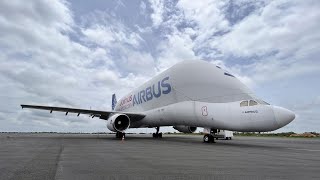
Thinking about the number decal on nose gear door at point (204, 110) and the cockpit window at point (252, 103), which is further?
the number decal on nose gear door at point (204, 110)

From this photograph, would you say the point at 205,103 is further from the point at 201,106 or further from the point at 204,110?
the point at 204,110

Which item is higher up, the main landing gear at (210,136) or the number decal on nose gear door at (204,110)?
the number decal on nose gear door at (204,110)

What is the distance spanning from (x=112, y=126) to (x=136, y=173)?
872 inches

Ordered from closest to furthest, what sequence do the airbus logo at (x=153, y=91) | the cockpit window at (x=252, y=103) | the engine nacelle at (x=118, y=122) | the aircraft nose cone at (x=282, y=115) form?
1. the aircraft nose cone at (x=282, y=115)
2. the cockpit window at (x=252, y=103)
3. the airbus logo at (x=153, y=91)
4. the engine nacelle at (x=118, y=122)

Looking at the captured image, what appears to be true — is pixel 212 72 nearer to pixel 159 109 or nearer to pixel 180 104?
pixel 180 104

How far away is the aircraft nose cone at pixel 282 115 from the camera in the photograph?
55.2 ft

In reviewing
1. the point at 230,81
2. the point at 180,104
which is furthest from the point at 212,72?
the point at 180,104

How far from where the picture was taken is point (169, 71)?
27859 mm

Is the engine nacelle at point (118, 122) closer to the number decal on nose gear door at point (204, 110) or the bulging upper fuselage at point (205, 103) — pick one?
the bulging upper fuselage at point (205, 103)

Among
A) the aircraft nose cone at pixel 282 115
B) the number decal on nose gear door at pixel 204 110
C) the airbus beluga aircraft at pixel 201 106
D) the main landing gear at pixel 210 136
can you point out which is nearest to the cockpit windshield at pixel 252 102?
the airbus beluga aircraft at pixel 201 106

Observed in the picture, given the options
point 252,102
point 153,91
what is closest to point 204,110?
point 252,102

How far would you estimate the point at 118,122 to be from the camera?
29.2 meters

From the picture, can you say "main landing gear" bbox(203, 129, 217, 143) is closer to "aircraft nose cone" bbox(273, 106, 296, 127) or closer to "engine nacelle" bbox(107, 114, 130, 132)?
"aircraft nose cone" bbox(273, 106, 296, 127)

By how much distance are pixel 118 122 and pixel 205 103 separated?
33.5 feet
